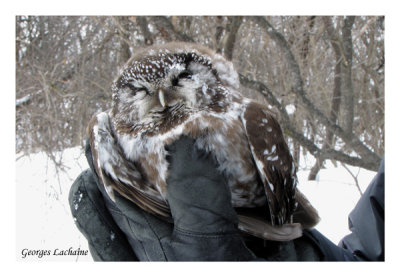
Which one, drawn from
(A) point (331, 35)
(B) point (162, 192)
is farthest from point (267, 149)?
(A) point (331, 35)

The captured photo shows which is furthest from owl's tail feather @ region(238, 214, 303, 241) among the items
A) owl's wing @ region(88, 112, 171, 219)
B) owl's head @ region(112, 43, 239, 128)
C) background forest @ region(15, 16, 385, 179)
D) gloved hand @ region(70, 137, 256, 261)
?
background forest @ region(15, 16, 385, 179)

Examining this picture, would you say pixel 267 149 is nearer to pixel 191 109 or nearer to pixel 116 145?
pixel 191 109

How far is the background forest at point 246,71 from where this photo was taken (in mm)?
4371

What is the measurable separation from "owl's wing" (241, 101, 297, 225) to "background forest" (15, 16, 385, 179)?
2252mm

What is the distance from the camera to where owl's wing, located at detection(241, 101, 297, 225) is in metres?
1.86

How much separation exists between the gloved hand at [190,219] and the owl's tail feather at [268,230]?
5.2 inches

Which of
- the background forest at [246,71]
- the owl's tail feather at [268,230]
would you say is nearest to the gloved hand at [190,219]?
the owl's tail feather at [268,230]

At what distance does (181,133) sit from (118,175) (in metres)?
0.41

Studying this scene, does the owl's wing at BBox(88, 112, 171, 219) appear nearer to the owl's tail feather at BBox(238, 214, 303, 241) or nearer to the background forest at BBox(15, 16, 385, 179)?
the owl's tail feather at BBox(238, 214, 303, 241)

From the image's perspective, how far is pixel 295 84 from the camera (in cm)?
421

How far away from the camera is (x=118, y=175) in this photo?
182 cm

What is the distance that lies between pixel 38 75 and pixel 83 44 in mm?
826

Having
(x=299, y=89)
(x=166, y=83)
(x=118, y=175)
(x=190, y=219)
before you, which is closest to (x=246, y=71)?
(x=299, y=89)

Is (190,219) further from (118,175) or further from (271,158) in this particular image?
(271,158)
